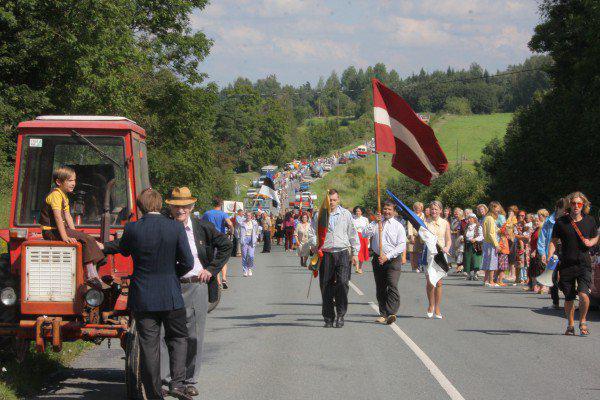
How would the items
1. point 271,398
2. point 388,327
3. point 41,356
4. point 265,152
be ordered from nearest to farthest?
point 271,398 < point 41,356 < point 388,327 < point 265,152

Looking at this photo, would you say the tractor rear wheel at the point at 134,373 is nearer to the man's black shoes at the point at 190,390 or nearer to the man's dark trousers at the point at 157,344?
the man's dark trousers at the point at 157,344

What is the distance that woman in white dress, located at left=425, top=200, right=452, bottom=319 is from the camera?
15.0 m

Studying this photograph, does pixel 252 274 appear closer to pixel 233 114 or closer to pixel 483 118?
pixel 233 114

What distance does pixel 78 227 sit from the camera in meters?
10.1

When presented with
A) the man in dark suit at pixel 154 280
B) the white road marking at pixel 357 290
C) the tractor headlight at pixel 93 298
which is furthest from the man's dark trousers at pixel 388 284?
the man in dark suit at pixel 154 280

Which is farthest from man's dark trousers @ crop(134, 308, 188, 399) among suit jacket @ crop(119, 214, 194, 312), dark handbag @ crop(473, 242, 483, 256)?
dark handbag @ crop(473, 242, 483, 256)

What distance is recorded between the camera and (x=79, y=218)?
10141 mm

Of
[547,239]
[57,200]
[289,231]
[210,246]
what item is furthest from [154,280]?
[289,231]

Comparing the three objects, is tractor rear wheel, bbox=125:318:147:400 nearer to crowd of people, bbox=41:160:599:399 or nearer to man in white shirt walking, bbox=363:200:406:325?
crowd of people, bbox=41:160:599:399

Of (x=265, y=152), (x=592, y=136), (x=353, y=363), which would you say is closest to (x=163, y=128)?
(x=592, y=136)

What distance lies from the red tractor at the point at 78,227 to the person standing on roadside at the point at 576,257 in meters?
5.99

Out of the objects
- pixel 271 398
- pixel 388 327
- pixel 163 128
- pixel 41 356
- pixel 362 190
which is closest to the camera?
pixel 271 398

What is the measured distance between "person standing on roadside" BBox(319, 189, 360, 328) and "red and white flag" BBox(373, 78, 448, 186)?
1733mm

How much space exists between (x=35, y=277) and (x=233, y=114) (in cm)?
13608
